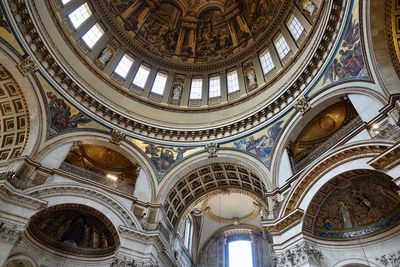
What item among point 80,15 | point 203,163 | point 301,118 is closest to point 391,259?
point 301,118

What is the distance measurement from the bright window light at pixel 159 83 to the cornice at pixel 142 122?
12.8ft

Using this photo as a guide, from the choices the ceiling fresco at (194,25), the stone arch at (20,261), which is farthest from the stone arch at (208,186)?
the ceiling fresco at (194,25)

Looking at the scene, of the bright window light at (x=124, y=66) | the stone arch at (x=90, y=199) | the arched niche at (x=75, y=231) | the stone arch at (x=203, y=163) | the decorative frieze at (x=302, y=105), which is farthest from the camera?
the bright window light at (x=124, y=66)

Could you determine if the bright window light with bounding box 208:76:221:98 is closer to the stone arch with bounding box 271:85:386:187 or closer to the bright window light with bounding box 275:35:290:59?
the bright window light with bounding box 275:35:290:59

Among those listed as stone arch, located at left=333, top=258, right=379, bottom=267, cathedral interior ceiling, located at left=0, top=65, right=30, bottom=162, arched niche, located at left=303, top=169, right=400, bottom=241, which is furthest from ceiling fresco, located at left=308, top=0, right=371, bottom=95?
cathedral interior ceiling, located at left=0, top=65, right=30, bottom=162

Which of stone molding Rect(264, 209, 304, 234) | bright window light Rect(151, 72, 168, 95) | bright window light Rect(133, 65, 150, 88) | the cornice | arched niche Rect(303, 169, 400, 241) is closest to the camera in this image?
arched niche Rect(303, 169, 400, 241)

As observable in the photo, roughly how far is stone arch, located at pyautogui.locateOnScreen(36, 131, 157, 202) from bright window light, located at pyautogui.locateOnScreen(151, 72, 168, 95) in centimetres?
548

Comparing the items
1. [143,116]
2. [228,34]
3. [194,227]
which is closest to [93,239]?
[143,116]

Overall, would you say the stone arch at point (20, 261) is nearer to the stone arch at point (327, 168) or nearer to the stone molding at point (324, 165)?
the stone arch at point (327, 168)

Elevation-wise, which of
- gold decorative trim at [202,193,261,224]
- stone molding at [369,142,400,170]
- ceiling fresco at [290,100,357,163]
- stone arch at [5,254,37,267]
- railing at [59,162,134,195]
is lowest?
stone arch at [5,254,37,267]

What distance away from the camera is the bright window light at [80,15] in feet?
59.1

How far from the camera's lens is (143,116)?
18.7 meters

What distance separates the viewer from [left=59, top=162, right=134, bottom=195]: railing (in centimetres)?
1444

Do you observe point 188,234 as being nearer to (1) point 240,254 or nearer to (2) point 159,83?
(1) point 240,254
